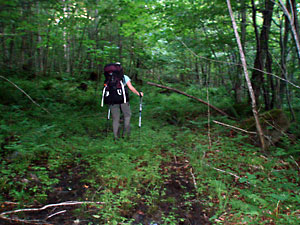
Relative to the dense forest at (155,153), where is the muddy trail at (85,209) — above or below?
below

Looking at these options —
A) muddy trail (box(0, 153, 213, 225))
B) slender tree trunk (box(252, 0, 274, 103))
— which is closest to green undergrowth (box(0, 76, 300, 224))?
muddy trail (box(0, 153, 213, 225))

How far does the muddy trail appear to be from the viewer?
294 cm

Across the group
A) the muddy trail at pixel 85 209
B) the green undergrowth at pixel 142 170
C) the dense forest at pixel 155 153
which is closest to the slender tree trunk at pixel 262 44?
the dense forest at pixel 155 153

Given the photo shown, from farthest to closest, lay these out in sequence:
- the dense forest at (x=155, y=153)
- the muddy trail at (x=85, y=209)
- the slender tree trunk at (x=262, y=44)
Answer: the slender tree trunk at (x=262, y=44) < the dense forest at (x=155, y=153) < the muddy trail at (x=85, y=209)

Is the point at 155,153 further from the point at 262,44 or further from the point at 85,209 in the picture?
the point at 262,44

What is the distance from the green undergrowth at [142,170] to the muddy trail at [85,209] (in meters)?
0.02

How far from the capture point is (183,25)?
7781 millimetres

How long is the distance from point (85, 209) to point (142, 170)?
149 centimetres

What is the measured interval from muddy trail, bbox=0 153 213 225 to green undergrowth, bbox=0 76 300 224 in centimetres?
2

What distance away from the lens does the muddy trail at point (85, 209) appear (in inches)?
116

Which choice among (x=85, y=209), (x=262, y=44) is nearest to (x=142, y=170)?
(x=85, y=209)

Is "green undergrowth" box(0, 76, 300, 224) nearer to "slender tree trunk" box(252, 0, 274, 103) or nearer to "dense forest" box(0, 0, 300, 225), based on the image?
"dense forest" box(0, 0, 300, 225)

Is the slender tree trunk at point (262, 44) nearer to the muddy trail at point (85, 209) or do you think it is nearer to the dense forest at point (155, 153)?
the dense forest at point (155, 153)

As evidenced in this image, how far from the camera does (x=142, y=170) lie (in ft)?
14.6
